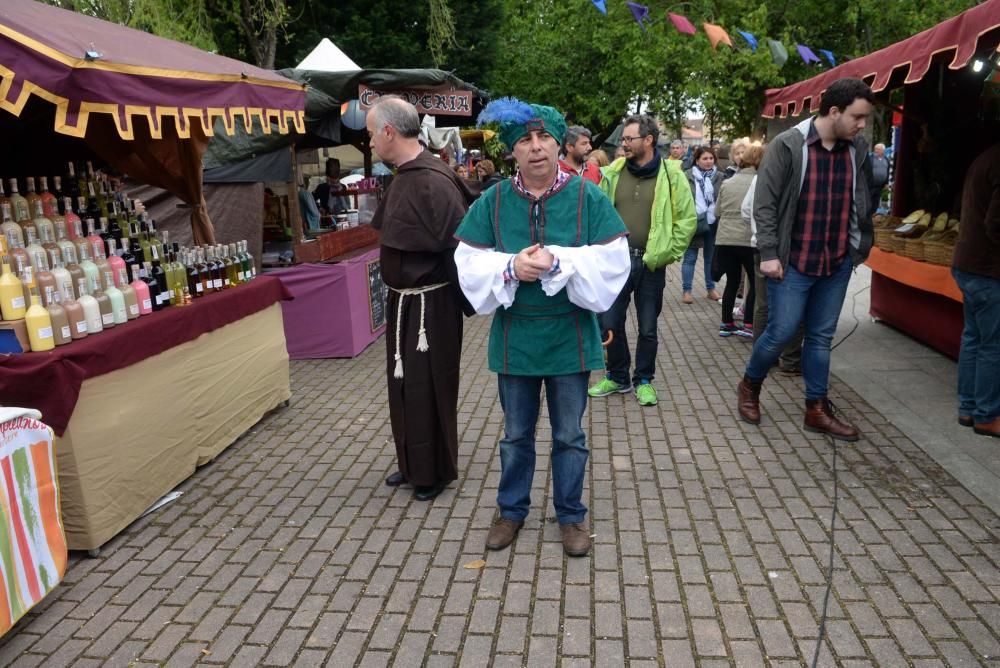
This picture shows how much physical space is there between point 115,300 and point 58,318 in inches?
14.7

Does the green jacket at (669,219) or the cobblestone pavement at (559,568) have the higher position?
the green jacket at (669,219)

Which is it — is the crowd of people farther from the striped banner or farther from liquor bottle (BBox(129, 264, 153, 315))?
the striped banner

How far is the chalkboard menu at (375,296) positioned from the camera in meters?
7.35

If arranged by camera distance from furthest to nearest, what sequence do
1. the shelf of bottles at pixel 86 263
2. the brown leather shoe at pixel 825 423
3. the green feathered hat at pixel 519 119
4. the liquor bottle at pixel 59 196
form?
1. the brown leather shoe at pixel 825 423
2. the liquor bottle at pixel 59 196
3. the shelf of bottles at pixel 86 263
4. the green feathered hat at pixel 519 119

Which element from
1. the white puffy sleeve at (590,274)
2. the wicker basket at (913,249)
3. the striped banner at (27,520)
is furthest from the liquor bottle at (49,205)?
the wicker basket at (913,249)

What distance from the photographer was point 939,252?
18.9 ft

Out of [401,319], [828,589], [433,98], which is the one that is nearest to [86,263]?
[401,319]

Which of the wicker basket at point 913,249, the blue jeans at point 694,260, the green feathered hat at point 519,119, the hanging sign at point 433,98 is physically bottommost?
the blue jeans at point 694,260

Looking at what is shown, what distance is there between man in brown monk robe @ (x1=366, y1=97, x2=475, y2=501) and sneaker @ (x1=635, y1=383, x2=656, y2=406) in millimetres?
1813

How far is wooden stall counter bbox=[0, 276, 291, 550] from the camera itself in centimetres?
326

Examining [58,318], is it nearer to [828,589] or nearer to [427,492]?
[427,492]

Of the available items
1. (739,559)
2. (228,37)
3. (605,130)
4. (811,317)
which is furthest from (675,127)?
(739,559)

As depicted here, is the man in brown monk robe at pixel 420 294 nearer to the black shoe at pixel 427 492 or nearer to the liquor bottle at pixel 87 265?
the black shoe at pixel 427 492

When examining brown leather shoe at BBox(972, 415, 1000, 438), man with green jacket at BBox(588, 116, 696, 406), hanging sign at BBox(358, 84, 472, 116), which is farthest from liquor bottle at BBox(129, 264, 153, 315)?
brown leather shoe at BBox(972, 415, 1000, 438)
